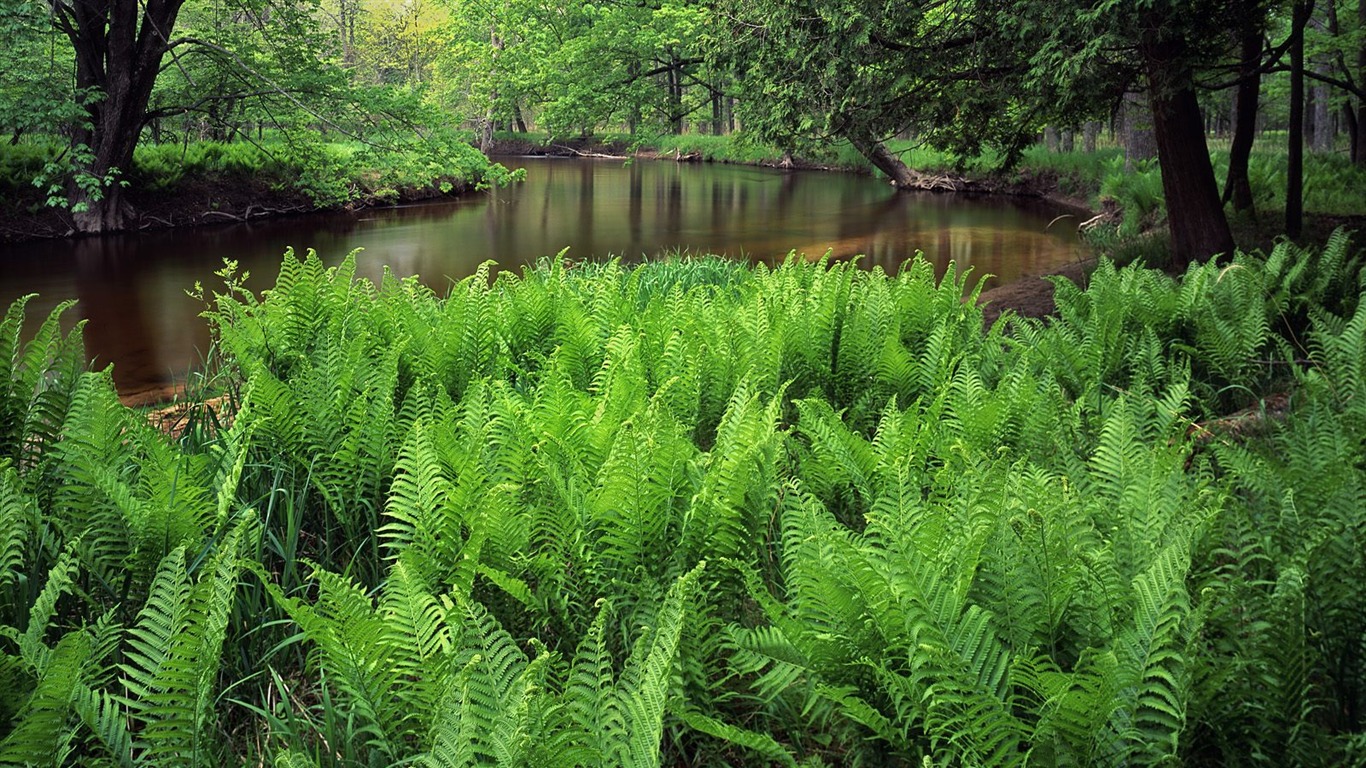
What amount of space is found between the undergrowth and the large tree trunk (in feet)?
48.9

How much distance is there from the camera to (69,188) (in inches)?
670

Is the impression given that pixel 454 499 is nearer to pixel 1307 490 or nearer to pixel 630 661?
pixel 630 661

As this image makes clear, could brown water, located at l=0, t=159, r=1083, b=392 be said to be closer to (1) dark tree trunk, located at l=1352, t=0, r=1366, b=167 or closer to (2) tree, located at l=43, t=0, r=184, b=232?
(2) tree, located at l=43, t=0, r=184, b=232

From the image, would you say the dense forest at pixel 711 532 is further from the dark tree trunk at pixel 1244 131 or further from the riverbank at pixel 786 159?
the riverbank at pixel 786 159

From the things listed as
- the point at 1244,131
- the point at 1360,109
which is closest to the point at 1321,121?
A: the point at 1360,109

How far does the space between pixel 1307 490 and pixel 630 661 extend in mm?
1835

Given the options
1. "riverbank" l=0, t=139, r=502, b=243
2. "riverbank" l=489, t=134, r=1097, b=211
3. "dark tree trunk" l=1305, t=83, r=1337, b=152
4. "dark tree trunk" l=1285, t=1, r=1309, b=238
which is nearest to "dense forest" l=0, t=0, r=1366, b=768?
"dark tree trunk" l=1285, t=1, r=1309, b=238

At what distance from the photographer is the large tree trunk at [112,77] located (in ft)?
53.8

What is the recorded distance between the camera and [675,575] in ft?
8.47

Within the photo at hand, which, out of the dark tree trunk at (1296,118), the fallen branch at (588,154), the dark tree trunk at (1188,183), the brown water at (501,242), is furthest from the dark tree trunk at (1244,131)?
the fallen branch at (588,154)

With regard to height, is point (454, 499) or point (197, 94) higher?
point (197, 94)

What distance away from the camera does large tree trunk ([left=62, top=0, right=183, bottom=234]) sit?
16391 millimetres

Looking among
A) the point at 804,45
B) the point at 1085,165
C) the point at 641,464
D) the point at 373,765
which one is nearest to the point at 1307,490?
the point at 641,464

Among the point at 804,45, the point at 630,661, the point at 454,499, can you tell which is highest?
the point at 804,45
